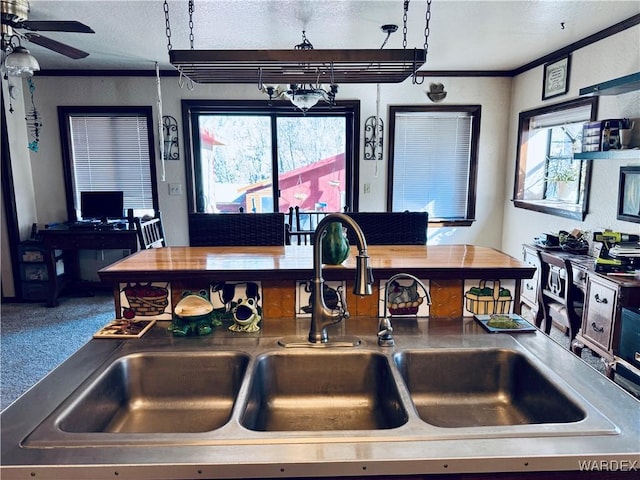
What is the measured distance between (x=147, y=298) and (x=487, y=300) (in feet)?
3.85

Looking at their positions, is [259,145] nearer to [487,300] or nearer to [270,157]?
[270,157]

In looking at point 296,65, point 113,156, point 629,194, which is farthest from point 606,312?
point 113,156

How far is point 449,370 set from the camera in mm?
1213

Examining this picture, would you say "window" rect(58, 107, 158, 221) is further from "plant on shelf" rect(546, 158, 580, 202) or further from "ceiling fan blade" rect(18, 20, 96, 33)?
"plant on shelf" rect(546, 158, 580, 202)

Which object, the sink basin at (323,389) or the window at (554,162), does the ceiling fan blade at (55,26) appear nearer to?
the sink basin at (323,389)

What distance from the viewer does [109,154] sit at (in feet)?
15.4

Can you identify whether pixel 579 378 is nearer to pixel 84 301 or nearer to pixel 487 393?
pixel 487 393

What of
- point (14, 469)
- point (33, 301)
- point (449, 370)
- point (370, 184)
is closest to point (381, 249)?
point (449, 370)

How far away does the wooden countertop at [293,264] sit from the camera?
1392 mm

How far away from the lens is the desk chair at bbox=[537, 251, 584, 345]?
2.83 m

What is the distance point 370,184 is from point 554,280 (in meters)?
2.24

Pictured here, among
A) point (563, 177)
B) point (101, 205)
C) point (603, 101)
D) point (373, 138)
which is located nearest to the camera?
point (603, 101)

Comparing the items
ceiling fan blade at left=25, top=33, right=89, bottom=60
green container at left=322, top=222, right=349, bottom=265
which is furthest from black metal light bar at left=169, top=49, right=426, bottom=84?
ceiling fan blade at left=25, top=33, right=89, bottom=60

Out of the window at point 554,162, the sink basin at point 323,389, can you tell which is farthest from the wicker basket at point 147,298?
the window at point 554,162
